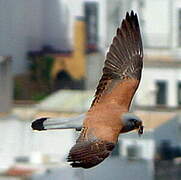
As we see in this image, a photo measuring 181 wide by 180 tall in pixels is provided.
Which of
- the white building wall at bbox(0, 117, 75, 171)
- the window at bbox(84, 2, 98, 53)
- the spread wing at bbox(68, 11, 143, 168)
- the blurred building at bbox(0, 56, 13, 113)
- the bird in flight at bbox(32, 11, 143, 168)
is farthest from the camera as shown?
the window at bbox(84, 2, 98, 53)

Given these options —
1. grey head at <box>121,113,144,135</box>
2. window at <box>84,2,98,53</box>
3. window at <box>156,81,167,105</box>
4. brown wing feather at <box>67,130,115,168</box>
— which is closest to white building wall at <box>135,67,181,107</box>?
window at <box>156,81,167,105</box>

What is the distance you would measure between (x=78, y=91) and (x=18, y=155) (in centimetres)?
356

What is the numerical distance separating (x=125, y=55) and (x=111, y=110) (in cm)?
46

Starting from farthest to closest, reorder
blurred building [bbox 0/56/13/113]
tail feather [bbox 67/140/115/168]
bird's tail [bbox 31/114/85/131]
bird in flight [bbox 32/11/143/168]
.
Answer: blurred building [bbox 0/56/13/113] → bird's tail [bbox 31/114/85/131] → bird in flight [bbox 32/11/143/168] → tail feather [bbox 67/140/115/168]

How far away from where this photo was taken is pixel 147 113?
12.7m

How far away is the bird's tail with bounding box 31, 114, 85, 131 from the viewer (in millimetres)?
4672

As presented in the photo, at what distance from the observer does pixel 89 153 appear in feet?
14.5

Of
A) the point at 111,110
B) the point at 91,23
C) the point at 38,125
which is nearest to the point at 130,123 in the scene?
the point at 111,110

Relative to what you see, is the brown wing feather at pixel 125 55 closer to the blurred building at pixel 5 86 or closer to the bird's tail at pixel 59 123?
the bird's tail at pixel 59 123

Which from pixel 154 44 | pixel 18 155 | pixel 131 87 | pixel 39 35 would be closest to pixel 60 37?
pixel 39 35

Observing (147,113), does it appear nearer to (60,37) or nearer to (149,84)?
(149,84)

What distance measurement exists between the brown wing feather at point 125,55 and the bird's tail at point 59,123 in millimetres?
276

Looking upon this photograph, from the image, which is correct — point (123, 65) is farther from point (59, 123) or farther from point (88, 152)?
point (88, 152)

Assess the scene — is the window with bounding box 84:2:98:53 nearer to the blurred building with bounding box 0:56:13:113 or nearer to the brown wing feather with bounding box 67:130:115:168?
the blurred building with bounding box 0:56:13:113
